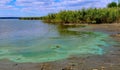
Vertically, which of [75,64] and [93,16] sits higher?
[93,16]

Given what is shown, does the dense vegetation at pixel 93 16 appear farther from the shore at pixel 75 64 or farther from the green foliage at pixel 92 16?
the shore at pixel 75 64

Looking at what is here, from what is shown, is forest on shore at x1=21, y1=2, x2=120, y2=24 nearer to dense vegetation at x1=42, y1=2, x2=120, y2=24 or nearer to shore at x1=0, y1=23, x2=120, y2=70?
dense vegetation at x1=42, y1=2, x2=120, y2=24

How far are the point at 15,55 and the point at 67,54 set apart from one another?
110 inches

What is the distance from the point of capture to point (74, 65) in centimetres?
1058

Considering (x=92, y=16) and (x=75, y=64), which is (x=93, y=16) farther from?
(x=75, y=64)

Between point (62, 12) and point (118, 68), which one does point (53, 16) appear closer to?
point (62, 12)

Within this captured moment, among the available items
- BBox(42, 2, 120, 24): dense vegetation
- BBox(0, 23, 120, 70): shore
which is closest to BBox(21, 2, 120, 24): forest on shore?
BBox(42, 2, 120, 24): dense vegetation

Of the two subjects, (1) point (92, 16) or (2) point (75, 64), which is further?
(1) point (92, 16)

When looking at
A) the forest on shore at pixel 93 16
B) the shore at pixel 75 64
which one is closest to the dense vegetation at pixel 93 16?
the forest on shore at pixel 93 16

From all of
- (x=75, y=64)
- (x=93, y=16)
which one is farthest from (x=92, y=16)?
(x=75, y=64)

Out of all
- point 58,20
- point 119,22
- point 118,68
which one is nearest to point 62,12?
point 58,20

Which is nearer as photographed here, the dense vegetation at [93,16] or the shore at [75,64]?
the shore at [75,64]

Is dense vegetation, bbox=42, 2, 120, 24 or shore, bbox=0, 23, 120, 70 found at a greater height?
dense vegetation, bbox=42, 2, 120, 24

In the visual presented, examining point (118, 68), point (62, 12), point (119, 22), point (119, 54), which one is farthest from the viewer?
point (62, 12)
